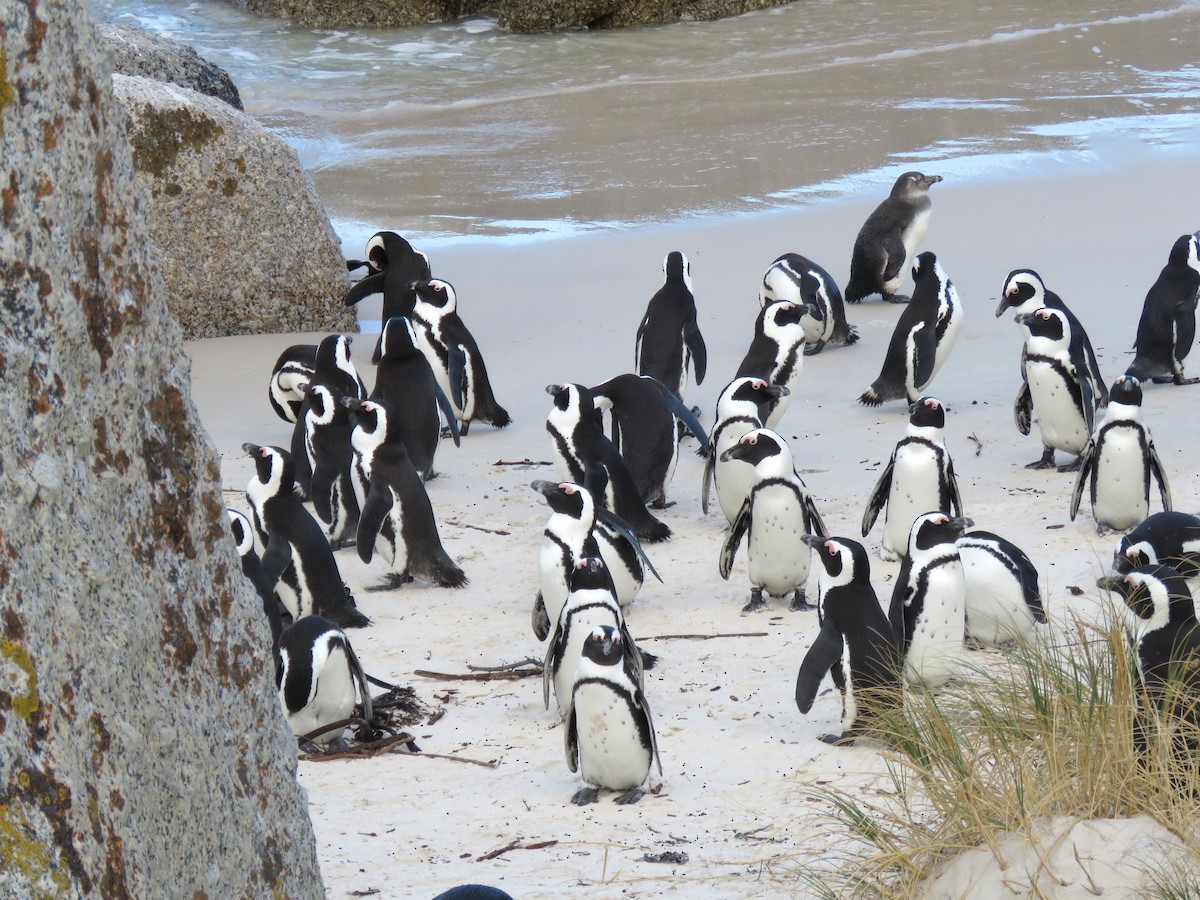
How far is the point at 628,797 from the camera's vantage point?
4191mm

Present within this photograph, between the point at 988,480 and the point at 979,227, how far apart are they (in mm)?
4347

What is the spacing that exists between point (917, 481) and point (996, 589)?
0.97m

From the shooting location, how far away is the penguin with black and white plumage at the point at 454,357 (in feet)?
26.3

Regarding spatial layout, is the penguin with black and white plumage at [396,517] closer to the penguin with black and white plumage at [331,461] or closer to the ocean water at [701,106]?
the penguin with black and white plumage at [331,461]

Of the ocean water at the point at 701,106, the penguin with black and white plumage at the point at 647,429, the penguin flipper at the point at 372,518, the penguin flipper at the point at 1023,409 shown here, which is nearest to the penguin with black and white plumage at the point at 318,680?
the penguin flipper at the point at 372,518

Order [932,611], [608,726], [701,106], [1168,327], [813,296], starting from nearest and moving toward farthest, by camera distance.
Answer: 1. [608,726]
2. [932,611]
3. [1168,327]
4. [813,296]
5. [701,106]

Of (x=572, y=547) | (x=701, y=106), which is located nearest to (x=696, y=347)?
(x=572, y=547)

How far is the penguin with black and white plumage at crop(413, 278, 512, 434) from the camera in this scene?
8.01 metres

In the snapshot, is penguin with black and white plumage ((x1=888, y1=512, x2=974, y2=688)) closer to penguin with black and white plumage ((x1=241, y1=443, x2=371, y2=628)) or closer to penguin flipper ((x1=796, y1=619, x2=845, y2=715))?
penguin flipper ((x1=796, y1=619, x2=845, y2=715))

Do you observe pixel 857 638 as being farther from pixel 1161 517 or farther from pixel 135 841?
pixel 135 841

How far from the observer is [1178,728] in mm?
3205

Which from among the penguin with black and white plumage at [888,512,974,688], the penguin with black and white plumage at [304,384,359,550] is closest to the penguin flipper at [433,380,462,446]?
the penguin with black and white plumage at [304,384,359,550]

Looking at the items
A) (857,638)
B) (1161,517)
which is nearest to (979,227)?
(1161,517)

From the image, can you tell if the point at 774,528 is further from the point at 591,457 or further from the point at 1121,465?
the point at 1121,465
